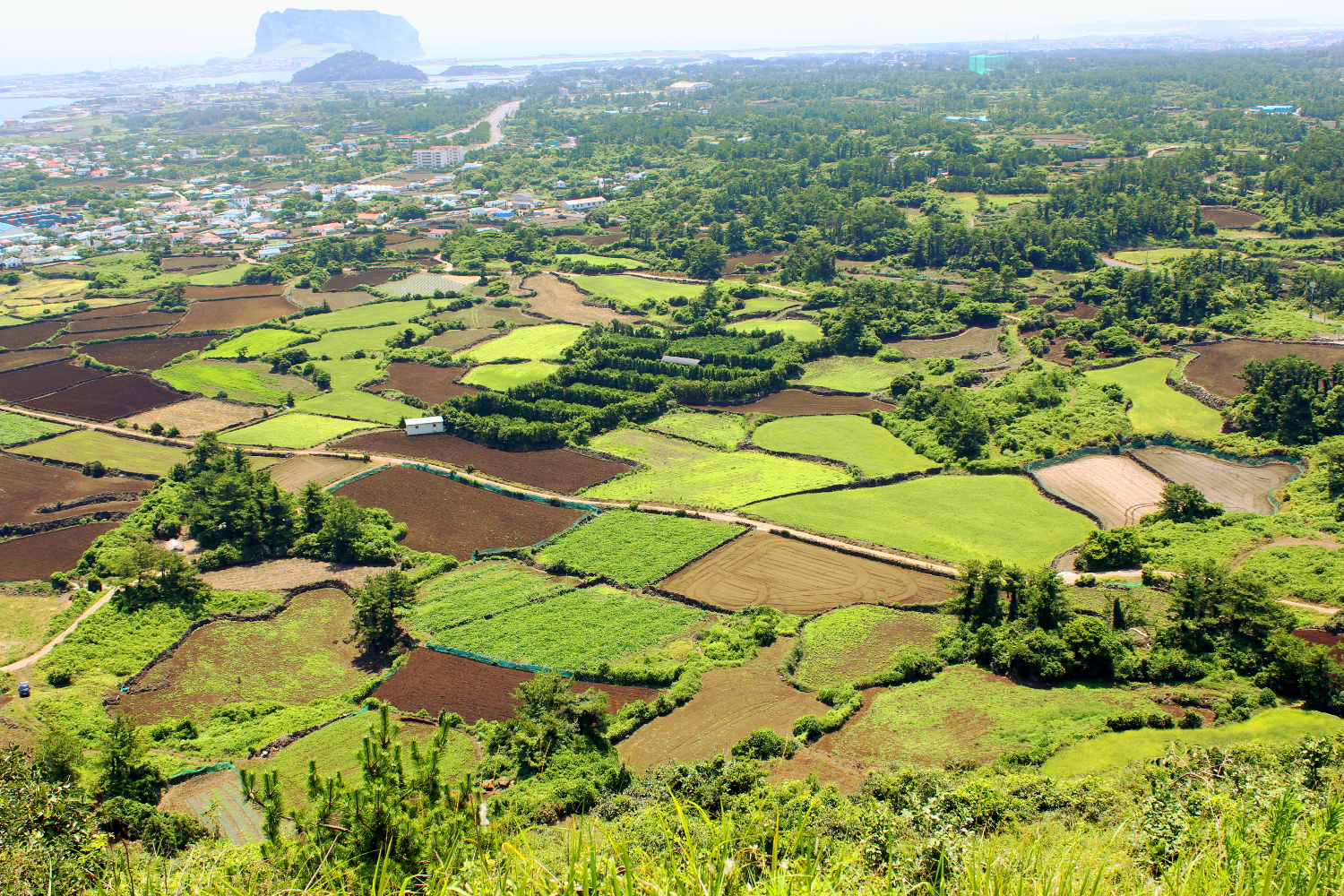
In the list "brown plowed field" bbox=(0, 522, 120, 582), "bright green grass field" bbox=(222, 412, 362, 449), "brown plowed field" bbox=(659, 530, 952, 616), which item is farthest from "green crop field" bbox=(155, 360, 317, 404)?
"brown plowed field" bbox=(659, 530, 952, 616)

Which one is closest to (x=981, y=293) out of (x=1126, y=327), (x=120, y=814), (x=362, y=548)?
(x=1126, y=327)

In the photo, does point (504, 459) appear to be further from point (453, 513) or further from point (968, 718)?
point (968, 718)

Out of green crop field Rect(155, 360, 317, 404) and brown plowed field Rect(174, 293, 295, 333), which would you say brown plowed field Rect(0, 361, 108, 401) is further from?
brown plowed field Rect(174, 293, 295, 333)

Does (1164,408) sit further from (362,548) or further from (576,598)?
(362,548)

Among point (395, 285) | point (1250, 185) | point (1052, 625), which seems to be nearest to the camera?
point (1052, 625)

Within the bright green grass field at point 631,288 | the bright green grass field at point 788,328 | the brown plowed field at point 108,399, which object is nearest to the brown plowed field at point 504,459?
the brown plowed field at point 108,399

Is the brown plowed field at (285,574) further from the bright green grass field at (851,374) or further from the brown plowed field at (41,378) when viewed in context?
the bright green grass field at (851,374)

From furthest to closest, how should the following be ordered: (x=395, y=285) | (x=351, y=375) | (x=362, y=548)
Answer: (x=395, y=285) → (x=351, y=375) → (x=362, y=548)
